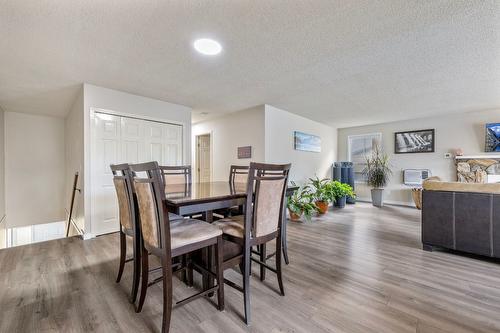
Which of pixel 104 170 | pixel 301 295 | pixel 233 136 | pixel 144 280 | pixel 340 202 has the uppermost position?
pixel 233 136

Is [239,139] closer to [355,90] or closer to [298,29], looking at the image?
[355,90]

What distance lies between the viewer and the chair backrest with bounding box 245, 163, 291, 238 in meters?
1.51

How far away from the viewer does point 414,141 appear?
5.69 m

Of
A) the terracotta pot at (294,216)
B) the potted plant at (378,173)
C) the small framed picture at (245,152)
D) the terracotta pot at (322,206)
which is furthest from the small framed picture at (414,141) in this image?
the small framed picture at (245,152)

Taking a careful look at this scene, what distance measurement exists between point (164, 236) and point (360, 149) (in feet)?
21.7

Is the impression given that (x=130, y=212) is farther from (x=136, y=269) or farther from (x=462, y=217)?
(x=462, y=217)

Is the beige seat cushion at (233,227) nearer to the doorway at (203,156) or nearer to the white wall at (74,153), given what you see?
the white wall at (74,153)

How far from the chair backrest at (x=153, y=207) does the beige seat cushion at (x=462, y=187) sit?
3.07 meters

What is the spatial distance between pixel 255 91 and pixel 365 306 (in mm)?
3077

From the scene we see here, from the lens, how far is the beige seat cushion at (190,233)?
55.8 inches

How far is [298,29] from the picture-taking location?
6.41 feet

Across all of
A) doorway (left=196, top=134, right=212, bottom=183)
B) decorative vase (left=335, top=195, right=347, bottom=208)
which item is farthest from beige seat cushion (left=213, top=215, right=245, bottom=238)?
decorative vase (left=335, top=195, right=347, bottom=208)

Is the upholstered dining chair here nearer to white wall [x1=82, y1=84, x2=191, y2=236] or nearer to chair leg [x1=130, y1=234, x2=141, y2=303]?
chair leg [x1=130, y1=234, x2=141, y2=303]

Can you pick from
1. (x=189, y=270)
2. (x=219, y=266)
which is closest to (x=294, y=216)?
(x=189, y=270)
